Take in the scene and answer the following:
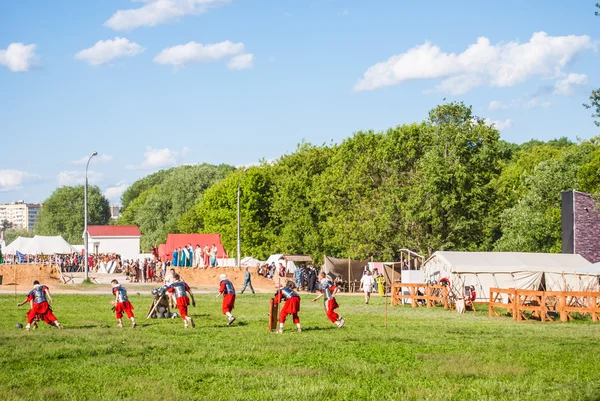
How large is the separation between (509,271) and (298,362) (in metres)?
27.8

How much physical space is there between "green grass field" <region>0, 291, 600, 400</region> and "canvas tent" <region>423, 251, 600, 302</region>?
14123 mm

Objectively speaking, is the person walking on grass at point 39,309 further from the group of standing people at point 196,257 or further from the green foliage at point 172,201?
the green foliage at point 172,201

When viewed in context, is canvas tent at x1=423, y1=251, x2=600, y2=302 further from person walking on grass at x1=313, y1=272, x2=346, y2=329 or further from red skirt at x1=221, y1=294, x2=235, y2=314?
red skirt at x1=221, y1=294, x2=235, y2=314

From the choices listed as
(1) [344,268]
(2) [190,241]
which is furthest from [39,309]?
(2) [190,241]

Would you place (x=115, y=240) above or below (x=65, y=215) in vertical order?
below

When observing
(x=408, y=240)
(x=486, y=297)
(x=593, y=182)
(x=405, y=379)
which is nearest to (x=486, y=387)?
(x=405, y=379)

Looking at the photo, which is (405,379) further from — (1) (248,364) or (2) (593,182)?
(2) (593,182)

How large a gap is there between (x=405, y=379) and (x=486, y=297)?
31211mm

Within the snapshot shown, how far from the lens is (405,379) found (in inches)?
625

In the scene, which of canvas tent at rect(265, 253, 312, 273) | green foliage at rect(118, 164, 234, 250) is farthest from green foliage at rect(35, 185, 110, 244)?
canvas tent at rect(265, 253, 312, 273)

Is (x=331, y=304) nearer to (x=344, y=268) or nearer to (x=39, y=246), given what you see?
(x=344, y=268)

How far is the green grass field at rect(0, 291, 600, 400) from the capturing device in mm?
14508

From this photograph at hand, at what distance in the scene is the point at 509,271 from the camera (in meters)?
43.8

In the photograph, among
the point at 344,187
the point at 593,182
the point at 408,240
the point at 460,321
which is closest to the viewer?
the point at 460,321
